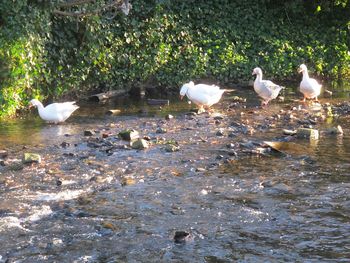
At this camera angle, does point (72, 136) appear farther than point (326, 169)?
Yes

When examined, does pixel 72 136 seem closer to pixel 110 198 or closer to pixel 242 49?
pixel 110 198

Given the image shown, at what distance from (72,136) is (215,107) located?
4.45 metres

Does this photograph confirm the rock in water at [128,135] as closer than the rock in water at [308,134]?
Yes

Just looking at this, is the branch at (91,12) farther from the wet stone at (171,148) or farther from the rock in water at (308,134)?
the rock in water at (308,134)

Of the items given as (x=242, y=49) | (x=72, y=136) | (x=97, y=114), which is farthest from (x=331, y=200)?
(x=242, y=49)

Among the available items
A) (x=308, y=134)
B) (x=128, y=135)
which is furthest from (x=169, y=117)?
(x=308, y=134)

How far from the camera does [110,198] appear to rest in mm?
6574

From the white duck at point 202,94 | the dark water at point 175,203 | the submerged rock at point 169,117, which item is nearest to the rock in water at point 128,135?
the dark water at point 175,203

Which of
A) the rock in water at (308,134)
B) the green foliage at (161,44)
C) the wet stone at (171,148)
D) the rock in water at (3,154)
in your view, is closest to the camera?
the rock in water at (3,154)

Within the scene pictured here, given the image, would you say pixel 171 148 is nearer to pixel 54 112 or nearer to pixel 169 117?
pixel 169 117

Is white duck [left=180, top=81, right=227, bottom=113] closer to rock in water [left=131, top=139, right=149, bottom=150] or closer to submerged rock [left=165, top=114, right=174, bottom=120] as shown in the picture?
submerged rock [left=165, top=114, right=174, bottom=120]

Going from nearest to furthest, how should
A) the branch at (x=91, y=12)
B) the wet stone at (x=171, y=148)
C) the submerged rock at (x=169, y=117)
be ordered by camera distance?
the wet stone at (x=171, y=148) → the submerged rock at (x=169, y=117) → the branch at (x=91, y=12)

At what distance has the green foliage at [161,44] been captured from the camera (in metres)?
11.6

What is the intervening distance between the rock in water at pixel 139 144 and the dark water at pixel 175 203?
15 centimetres
